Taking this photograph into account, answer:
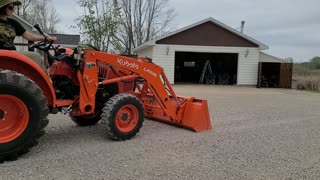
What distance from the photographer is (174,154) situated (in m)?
5.22

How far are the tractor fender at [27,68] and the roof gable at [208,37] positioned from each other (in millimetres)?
18578

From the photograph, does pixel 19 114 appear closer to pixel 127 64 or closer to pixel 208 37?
pixel 127 64

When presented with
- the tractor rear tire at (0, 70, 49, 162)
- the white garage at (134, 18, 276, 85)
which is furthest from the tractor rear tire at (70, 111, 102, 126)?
the white garage at (134, 18, 276, 85)

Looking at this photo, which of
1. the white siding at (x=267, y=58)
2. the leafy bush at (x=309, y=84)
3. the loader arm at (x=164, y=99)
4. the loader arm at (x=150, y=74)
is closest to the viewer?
the loader arm at (x=150, y=74)

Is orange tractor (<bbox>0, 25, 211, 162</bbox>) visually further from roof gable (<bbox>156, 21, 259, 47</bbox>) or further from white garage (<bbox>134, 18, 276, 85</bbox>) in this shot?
roof gable (<bbox>156, 21, 259, 47</bbox>)

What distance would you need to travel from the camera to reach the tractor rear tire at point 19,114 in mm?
4414

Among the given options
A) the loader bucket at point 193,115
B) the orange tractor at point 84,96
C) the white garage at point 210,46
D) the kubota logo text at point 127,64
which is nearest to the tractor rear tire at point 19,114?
the orange tractor at point 84,96

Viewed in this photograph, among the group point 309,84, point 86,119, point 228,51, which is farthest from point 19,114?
point 309,84

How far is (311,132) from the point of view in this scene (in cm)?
727

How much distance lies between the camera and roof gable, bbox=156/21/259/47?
23.6 meters

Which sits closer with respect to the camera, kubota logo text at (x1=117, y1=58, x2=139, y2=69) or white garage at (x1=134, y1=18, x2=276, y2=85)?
kubota logo text at (x1=117, y1=58, x2=139, y2=69)

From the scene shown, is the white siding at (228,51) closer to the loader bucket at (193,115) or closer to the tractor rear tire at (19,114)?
the loader bucket at (193,115)

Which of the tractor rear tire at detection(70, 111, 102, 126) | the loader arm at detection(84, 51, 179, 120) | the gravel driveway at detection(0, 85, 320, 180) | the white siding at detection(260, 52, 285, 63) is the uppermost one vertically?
Result: the white siding at detection(260, 52, 285, 63)

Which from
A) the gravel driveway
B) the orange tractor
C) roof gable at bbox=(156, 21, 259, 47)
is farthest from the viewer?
roof gable at bbox=(156, 21, 259, 47)
